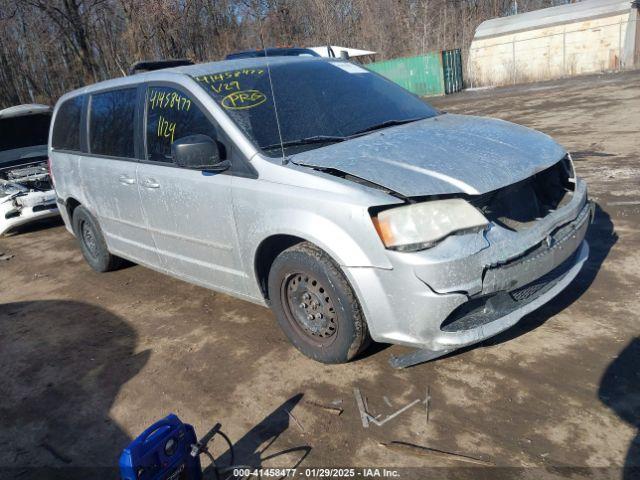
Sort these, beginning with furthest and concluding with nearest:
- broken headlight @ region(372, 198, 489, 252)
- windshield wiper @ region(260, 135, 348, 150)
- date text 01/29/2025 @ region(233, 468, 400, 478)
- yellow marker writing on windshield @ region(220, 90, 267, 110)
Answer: yellow marker writing on windshield @ region(220, 90, 267, 110), windshield wiper @ region(260, 135, 348, 150), broken headlight @ region(372, 198, 489, 252), date text 01/29/2025 @ region(233, 468, 400, 478)

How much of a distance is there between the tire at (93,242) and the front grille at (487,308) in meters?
3.73

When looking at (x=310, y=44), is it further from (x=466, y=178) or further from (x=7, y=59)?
(x=466, y=178)

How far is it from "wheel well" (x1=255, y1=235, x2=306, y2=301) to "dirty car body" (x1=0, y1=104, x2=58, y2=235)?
568 centimetres

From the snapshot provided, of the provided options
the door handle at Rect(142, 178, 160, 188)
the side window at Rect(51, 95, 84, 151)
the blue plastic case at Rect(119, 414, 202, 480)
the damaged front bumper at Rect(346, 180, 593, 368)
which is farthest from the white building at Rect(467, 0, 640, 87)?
the blue plastic case at Rect(119, 414, 202, 480)

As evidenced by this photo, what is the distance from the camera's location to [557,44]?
24703mm

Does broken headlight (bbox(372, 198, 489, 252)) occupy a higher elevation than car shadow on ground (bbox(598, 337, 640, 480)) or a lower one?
higher

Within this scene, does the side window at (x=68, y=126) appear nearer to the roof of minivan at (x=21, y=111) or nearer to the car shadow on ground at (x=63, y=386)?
the car shadow on ground at (x=63, y=386)

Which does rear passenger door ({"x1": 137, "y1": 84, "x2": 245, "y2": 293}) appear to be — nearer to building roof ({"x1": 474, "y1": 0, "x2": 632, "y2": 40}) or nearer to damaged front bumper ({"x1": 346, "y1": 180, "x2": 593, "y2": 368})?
damaged front bumper ({"x1": 346, "y1": 180, "x2": 593, "y2": 368})

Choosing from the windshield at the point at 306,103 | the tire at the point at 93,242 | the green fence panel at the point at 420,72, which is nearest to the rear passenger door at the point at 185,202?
the windshield at the point at 306,103

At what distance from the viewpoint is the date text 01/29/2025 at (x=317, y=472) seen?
234cm

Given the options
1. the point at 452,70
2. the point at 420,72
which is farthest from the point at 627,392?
the point at 420,72

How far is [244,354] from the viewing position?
354 centimetres

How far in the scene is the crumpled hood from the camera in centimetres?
271

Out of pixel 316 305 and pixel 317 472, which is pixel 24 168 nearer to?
pixel 316 305
